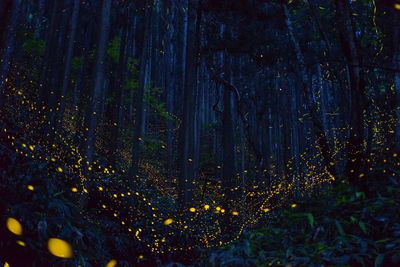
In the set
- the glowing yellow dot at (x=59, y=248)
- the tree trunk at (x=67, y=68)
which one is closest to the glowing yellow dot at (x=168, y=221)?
the tree trunk at (x=67, y=68)

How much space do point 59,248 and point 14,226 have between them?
2.77 feet

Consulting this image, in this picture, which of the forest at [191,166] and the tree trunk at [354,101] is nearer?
the forest at [191,166]

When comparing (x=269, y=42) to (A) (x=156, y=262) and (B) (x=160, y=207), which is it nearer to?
(B) (x=160, y=207)

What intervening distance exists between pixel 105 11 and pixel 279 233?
744 centimetres

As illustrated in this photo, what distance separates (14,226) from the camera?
13.0 ft

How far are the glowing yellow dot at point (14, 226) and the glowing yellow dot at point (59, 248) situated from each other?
0.44m

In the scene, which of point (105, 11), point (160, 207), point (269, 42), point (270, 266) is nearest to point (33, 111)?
point (105, 11)

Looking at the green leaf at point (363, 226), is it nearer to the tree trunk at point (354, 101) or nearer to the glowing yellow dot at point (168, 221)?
the tree trunk at point (354, 101)

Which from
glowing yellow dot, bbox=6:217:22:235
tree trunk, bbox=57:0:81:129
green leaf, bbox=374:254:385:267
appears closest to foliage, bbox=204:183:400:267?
green leaf, bbox=374:254:385:267

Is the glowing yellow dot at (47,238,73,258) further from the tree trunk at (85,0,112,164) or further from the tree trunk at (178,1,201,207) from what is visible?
the tree trunk at (178,1,201,207)

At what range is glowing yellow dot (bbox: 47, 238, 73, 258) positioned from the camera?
4.31m

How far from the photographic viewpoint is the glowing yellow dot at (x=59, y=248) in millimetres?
4309

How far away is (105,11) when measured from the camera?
30.4 feet

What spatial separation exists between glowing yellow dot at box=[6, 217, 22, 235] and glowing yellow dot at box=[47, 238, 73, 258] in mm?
436
